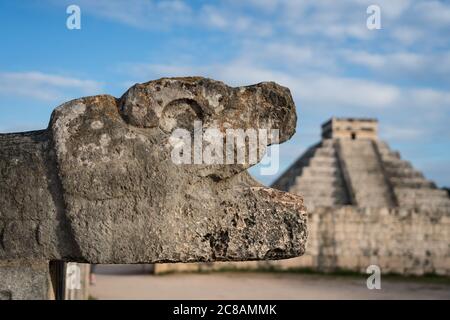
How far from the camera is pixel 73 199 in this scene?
369 centimetres

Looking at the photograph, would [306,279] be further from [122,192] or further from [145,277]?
[122,192]

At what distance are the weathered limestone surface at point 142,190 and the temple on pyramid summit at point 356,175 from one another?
90.3ft

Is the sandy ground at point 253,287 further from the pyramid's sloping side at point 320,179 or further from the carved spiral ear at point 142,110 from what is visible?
the carved spiral ear at point 142,110

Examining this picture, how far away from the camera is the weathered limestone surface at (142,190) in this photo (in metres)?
3.69

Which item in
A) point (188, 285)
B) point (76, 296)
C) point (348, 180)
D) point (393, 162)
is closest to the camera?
point (76, 296)

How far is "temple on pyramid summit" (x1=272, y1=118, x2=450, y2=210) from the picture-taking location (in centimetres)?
3359

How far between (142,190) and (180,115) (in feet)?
1.68

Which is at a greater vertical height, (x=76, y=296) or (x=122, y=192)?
(x=122, y=192)

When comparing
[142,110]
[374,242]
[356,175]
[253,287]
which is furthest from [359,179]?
[142,110]

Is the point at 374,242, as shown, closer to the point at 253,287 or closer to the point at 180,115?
the point at 253,287

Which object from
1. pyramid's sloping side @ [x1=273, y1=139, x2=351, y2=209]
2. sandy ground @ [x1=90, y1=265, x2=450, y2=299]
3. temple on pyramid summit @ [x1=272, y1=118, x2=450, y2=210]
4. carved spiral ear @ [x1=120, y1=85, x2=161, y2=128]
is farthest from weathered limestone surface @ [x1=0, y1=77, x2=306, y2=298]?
temple on pyramid summit @ [x1=272, y1=118, x2=450, y2=210]

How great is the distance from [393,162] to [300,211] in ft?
117

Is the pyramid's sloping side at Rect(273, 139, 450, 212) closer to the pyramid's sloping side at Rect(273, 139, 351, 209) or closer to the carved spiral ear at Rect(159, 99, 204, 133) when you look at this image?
the pyramid's sloping side at Rect(273, 139, 351, 209)
